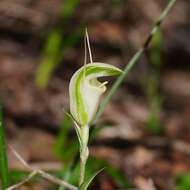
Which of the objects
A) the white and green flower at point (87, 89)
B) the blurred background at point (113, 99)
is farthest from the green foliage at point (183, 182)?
the white and green flower at point (87, 89)

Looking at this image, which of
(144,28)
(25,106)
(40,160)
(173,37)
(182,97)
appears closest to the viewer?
(40,160)

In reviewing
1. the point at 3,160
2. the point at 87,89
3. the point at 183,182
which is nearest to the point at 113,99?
the point at 183,182

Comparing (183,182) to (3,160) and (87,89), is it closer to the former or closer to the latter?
(3,160)

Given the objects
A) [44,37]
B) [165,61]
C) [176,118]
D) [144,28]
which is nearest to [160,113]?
[176,118]

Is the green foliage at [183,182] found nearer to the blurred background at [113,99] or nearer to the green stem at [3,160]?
the blurred background at [113,99]

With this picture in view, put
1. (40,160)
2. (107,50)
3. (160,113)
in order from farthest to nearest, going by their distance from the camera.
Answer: (107,50), (160,113), (40,160)

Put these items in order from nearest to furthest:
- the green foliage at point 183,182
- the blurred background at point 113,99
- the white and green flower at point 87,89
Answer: the white and green flower at point 87,89
the green foliage at point 183,182
the blurred background at point 113,99

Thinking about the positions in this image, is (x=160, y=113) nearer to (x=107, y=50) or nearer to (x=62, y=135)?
(x=107, y=50)
